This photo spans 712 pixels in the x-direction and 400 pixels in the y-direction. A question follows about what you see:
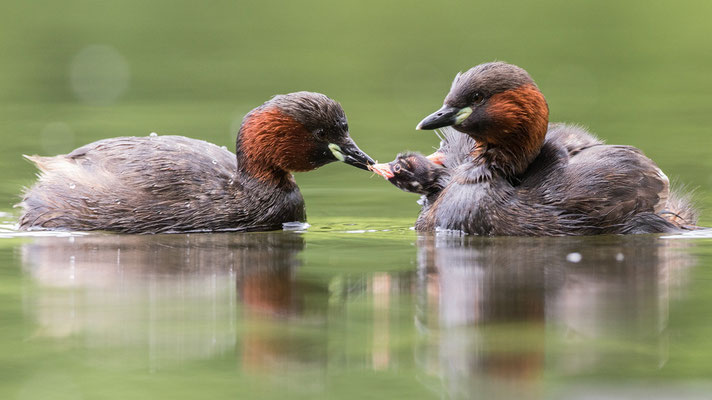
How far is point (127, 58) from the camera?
21531 mm

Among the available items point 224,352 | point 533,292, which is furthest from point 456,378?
point 533,292

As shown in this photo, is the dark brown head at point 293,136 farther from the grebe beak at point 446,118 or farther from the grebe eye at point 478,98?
the grebe eye at point 478,98

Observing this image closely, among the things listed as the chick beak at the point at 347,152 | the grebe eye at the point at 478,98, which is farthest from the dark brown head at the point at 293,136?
the grebe eye at the point at 478,98

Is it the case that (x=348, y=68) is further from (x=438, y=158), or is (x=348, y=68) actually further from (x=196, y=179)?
(x=196, y=179)

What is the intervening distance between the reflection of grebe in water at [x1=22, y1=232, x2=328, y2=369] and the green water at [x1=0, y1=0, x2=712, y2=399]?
0.06 feet

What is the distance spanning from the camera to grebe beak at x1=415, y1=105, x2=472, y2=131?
29.6 ft

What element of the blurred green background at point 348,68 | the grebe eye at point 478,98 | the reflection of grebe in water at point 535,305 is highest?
the blurred green background at point 348,68

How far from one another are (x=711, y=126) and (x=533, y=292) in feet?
26.2

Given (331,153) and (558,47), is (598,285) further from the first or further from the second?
(558,47)

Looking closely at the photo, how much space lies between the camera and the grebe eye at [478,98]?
9078 millimetres

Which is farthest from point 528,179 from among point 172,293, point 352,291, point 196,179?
point 172,293

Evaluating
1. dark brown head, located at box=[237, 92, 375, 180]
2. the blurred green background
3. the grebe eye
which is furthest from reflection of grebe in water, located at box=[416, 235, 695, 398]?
the blurred green background

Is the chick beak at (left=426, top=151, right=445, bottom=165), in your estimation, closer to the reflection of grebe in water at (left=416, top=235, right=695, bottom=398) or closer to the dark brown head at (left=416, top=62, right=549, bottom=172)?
the dark brown head at (left=416, top=62, right=549, bottom=172)

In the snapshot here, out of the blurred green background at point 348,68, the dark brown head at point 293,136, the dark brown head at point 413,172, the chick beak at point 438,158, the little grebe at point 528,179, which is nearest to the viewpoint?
the little grebe at point 528,179
